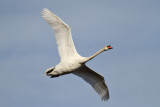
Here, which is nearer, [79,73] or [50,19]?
[50,19]

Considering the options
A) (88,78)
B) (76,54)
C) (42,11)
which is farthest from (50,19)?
(88,78)

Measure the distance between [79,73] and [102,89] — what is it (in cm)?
212

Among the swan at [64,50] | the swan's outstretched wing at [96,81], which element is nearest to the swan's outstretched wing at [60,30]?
the swan at [64,50]

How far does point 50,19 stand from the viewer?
31.9 meters

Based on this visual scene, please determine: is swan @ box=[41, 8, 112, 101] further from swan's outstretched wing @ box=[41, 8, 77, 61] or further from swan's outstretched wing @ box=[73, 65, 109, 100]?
swan's outstretched wing @ box=[73, 65, 109, 100]

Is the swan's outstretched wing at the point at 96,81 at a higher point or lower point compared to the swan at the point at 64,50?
lower

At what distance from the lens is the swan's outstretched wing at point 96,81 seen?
34.2 metres

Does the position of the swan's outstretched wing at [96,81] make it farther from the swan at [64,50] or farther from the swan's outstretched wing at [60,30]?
the swan's outstretched wing at [60,30]

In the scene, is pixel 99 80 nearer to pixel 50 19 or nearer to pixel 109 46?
pixel 109 46

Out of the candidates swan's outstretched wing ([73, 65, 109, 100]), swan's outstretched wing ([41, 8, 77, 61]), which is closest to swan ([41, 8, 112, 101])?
swan's outstretched wing ([41, 8, 77, 61])

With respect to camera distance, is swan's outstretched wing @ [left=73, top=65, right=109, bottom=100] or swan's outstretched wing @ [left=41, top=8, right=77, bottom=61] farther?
swan's outstretched wing @ [left=73, top=65, right=109, bottom=100]

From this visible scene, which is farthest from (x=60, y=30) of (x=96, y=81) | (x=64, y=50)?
(x=96, y=81)

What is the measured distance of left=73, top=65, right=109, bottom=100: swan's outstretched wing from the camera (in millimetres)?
34250

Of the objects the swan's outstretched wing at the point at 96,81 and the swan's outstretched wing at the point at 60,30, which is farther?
the swan's outstretched wing at the point at 96,81
